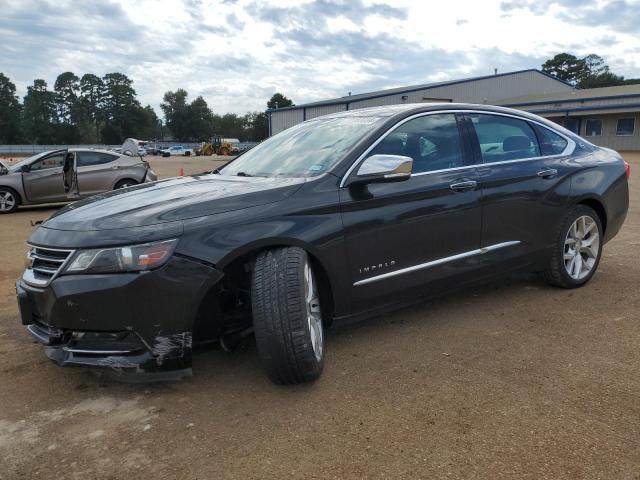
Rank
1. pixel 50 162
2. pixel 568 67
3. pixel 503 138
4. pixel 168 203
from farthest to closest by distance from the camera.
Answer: pixel 568 67 → pixel 50 162 → pixel 503 138 → pixel 168 203

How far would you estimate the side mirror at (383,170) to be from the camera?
312 centimetres

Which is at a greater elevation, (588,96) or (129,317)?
(588,96)

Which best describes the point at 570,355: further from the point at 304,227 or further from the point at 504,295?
the point at 304,227

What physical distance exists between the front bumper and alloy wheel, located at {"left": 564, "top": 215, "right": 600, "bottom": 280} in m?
3.22

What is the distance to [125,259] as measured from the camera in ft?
8.67

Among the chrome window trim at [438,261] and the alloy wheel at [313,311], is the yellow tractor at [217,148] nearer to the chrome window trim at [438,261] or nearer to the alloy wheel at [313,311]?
the chrome window trim at [438,261]

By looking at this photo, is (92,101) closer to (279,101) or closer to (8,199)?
(279,101)

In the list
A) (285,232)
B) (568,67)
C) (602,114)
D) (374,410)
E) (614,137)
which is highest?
(568,67)

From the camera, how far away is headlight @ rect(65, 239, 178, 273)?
2.64m

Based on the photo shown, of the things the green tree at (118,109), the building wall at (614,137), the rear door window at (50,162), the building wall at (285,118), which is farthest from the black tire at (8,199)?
the green tree at (118,109)

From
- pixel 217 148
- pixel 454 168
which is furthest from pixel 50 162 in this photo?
pixel 217 148

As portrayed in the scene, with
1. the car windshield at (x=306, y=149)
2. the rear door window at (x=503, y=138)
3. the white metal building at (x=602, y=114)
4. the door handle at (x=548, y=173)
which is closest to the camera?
the car windshield at (x=306, y=149)

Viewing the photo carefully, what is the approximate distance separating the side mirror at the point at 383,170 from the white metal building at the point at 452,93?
34053mm

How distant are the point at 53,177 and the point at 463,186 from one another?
1049 cm
